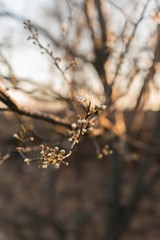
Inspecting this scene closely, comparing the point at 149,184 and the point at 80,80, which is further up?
the point at 80,80

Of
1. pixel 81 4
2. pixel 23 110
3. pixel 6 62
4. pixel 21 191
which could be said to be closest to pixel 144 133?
pixel 21 191

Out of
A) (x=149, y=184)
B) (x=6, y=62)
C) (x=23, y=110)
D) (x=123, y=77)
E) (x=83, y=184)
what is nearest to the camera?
(x=23, y=110)

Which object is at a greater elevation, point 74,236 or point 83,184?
point 83,184

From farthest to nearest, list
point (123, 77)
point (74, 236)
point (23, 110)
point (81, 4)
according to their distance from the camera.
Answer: point (74, 236), point (81, 4), point (123, 77), point (23, 110)

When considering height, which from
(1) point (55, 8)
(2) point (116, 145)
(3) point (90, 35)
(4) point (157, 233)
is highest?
(1) point (55, 8)

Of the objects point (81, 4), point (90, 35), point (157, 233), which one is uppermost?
point (90, 35)

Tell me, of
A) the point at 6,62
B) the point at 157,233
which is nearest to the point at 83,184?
the point at 157,233

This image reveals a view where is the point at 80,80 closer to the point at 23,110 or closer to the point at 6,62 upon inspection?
the point at 6,62

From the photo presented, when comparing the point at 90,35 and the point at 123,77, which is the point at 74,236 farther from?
the point at 123,77

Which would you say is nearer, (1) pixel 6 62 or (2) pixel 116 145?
(1) pixel 6 62
